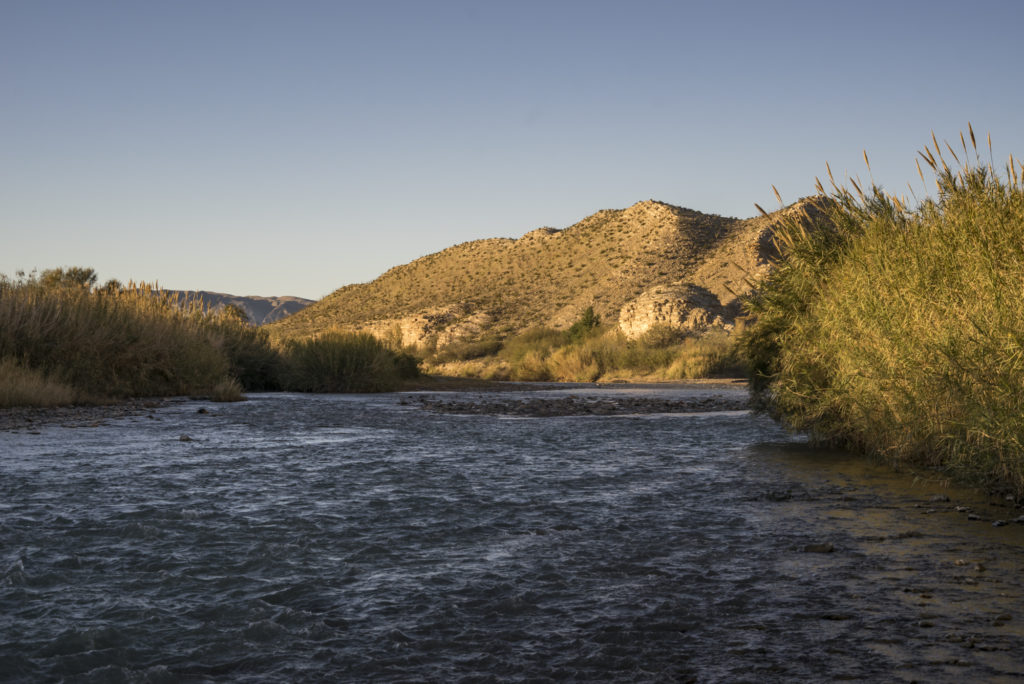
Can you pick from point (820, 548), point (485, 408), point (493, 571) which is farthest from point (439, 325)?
point (493, 571)

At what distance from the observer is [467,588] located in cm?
544

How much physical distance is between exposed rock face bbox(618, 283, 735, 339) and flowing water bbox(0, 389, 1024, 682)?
46405 millimetres

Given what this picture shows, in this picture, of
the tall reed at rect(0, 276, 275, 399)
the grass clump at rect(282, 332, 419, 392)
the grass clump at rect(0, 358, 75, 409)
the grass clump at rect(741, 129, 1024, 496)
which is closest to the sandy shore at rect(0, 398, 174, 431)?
the grass clump at rect(0, 358, 75, 409)

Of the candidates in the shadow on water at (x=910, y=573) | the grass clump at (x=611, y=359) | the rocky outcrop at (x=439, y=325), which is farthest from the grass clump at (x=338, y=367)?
the rocky outcrop at (x=439, y=325)

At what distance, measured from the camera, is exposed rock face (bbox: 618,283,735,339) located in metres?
57.3

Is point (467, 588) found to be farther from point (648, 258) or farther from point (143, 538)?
point (648, 258)

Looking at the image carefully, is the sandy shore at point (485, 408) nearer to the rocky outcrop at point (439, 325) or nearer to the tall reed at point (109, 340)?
the tall reed at point (109, 340)

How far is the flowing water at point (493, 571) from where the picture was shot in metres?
4.17

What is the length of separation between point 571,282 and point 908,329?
70863mm

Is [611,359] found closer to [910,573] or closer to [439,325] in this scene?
[439,325]

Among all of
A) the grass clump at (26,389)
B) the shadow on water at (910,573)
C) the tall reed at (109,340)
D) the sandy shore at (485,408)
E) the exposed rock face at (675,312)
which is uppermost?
the exposed rock face at (675,312)

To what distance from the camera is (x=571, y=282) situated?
80250 mm

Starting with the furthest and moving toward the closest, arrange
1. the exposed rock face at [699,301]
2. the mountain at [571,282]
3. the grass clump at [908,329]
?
the mountain at [571,282], the exposed rock face at [699,301], the grass clump at [908,329]

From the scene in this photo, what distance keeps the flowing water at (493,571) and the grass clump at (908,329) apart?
685mm
